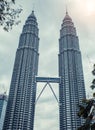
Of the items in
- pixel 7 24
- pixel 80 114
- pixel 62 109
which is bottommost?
pixel 80 114

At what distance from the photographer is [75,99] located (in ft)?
628

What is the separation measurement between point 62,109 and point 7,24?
18423 cm

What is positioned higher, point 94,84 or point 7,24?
point 7,24

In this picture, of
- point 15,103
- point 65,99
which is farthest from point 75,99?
point 15,103

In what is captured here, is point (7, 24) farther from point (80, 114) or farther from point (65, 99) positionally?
point (65, 99)

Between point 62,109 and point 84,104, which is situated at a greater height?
point 62,109

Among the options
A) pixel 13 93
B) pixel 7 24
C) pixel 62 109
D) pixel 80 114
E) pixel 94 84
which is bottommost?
pixel 80 114

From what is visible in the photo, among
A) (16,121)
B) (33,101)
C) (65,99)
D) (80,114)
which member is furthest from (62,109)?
(80,114)

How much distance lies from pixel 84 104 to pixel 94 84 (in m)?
2.26

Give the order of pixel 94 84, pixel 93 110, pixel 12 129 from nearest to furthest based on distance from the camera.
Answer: pixel 93 110
pixel 94 84
pixel 12 129

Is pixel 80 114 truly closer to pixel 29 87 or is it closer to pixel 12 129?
pixel 12 129

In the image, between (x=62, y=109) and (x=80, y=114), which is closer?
(x=80, y=114)

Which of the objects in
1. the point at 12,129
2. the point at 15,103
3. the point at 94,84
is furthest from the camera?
the point at 15,103

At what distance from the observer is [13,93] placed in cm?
19825
